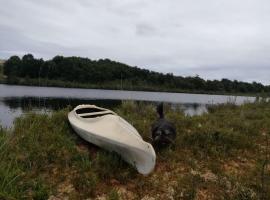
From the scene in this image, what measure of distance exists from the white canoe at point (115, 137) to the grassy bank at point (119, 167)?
0.55 ft

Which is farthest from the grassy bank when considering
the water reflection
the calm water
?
the calm water

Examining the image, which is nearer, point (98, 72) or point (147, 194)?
point (147, 194)

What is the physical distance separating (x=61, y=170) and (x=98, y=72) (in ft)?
203

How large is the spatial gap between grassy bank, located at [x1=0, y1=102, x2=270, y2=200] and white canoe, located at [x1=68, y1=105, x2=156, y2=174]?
→ 167 millimetres

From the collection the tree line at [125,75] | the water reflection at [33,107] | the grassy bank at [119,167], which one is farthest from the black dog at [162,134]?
the tree line at [125,75]

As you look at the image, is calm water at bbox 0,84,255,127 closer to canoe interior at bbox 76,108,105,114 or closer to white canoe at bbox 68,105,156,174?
canoe interior at bbox 76,108,105,114

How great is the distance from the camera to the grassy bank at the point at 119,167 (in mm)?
5180

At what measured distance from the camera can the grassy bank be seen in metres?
5.18

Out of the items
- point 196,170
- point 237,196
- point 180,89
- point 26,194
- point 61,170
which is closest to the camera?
point 26,194

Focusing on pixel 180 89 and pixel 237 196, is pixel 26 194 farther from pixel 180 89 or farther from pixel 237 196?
pixel 180 89

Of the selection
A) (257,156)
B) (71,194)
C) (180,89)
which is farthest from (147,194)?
(180,89)

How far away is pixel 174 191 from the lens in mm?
5375

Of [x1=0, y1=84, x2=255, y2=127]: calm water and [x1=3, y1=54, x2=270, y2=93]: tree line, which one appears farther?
[x1=3, y1=54, x2=270, y2=93]: tree line

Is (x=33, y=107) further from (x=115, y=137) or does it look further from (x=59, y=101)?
(x=59, y=101)
